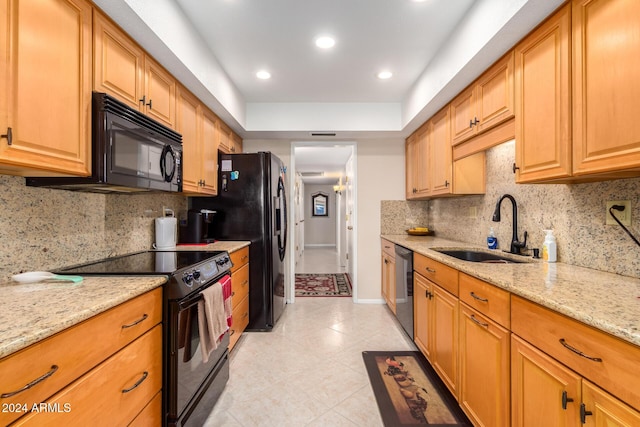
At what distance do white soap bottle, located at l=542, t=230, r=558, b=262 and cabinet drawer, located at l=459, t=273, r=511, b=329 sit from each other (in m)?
0.55

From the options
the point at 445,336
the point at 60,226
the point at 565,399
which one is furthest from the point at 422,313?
the point at 60,226

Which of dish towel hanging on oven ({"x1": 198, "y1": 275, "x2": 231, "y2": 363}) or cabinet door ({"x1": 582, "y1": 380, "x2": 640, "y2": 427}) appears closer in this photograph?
cabinet door ({"x1": 582, "y1": 380, "x2": 640, "y2": 427})

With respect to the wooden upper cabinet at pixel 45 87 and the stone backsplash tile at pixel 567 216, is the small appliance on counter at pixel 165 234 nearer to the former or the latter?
the wooden upper cabinet at pixel 45 87

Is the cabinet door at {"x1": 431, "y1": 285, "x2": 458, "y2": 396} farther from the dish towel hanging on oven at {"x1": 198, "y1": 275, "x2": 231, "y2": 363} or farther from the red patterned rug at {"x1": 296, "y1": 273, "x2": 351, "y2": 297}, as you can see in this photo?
the red patterned rug at {"x1": 296, "y1": 273, "x2": 351, "y2": 297}

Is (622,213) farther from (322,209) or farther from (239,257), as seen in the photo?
(322,209)

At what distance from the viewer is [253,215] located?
308 centimetres

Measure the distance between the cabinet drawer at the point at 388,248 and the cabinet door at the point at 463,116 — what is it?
1.25 metres

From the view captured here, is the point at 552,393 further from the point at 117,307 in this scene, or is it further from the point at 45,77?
the point at 45,77

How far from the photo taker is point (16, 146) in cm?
108

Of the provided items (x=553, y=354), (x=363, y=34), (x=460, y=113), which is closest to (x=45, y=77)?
(x=363, y=34)

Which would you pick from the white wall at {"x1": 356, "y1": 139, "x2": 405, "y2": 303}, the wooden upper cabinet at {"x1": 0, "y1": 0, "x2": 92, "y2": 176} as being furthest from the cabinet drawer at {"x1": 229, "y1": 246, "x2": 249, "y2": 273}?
the white wall at {"x1": 356, "y1": 139, "x2": 405, "y2": 303}

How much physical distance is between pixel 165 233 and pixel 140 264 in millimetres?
826

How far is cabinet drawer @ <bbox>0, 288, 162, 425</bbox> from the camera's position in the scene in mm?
724

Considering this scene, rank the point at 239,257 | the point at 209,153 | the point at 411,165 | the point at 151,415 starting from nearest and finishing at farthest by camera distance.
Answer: the point at 151,415, the point at 239,257, the point at 209,153, the point at 411,165
